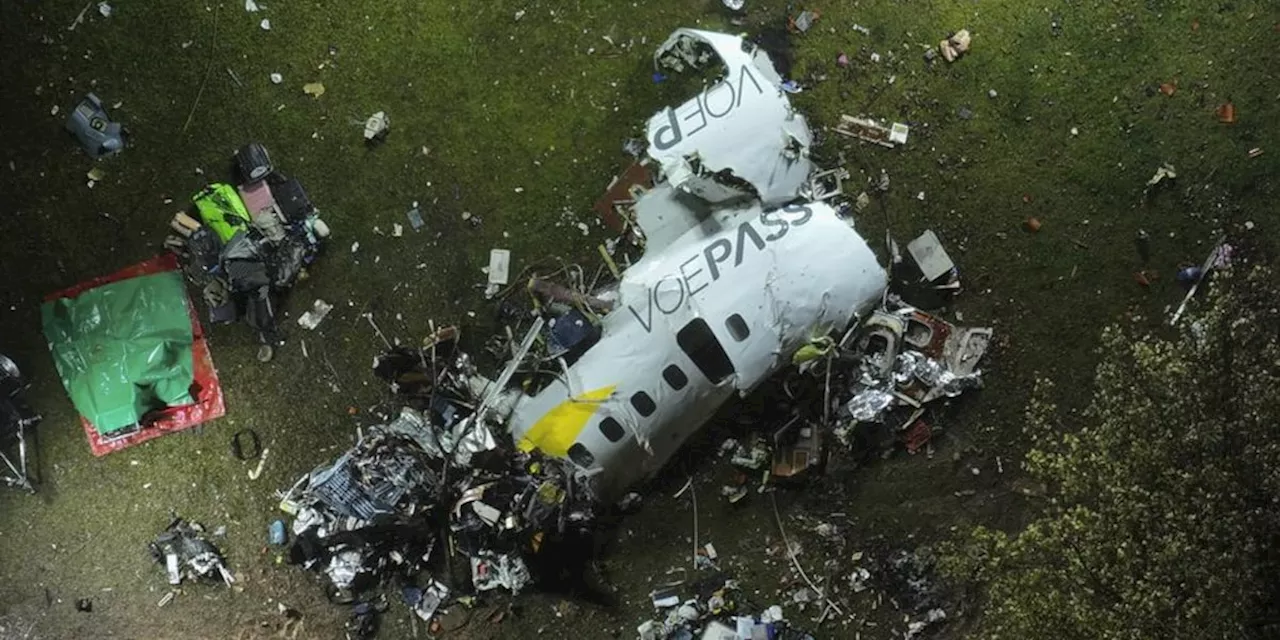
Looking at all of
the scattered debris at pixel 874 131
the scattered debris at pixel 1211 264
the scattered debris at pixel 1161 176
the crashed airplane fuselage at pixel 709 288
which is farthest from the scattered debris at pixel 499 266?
the scattered debris at pixel 1211 264

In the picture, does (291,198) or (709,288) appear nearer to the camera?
(709,288)

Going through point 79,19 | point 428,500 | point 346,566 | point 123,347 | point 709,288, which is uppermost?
point 79,19

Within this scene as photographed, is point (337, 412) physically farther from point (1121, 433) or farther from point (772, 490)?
point (1121, 433)

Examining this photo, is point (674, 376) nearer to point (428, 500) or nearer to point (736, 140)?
point (736, 140)

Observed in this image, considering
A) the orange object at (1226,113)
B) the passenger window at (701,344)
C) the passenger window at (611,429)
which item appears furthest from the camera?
the orange object at (1226,113)

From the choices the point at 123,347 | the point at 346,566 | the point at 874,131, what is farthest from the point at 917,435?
the point at 123,347

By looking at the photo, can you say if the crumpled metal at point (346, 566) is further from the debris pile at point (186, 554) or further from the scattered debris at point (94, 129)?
the scattered debris at point (94, 129)
